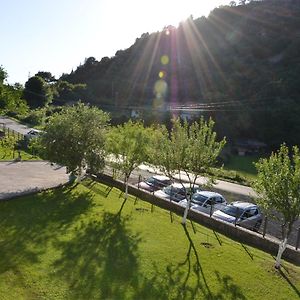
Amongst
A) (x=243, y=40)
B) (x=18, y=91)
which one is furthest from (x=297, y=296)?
(x=243, y=40)

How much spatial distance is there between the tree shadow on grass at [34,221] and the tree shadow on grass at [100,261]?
877 mm

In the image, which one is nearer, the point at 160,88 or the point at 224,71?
the point at 224,71

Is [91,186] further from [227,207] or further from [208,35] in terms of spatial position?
[208,35]

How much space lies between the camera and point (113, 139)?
21.6 m

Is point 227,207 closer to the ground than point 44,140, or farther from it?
closer to the ground

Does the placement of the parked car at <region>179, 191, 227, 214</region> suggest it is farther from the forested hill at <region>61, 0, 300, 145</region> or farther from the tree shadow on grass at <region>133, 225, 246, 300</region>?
the forested hill at <region>61, 0, 300, 145</region>

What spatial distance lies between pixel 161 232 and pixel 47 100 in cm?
7115

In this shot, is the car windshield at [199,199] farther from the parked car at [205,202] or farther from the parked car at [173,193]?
the parked car at [173,193]

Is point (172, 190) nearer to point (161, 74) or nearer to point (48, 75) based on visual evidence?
point (161, 74)

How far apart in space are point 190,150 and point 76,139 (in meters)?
7.59

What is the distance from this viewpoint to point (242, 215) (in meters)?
19.4

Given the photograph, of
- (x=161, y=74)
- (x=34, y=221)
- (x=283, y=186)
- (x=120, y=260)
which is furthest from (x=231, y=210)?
(x=161, y=74)

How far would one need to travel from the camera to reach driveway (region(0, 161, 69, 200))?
1931cm

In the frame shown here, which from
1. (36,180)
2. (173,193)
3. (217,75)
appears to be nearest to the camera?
(36,180)
